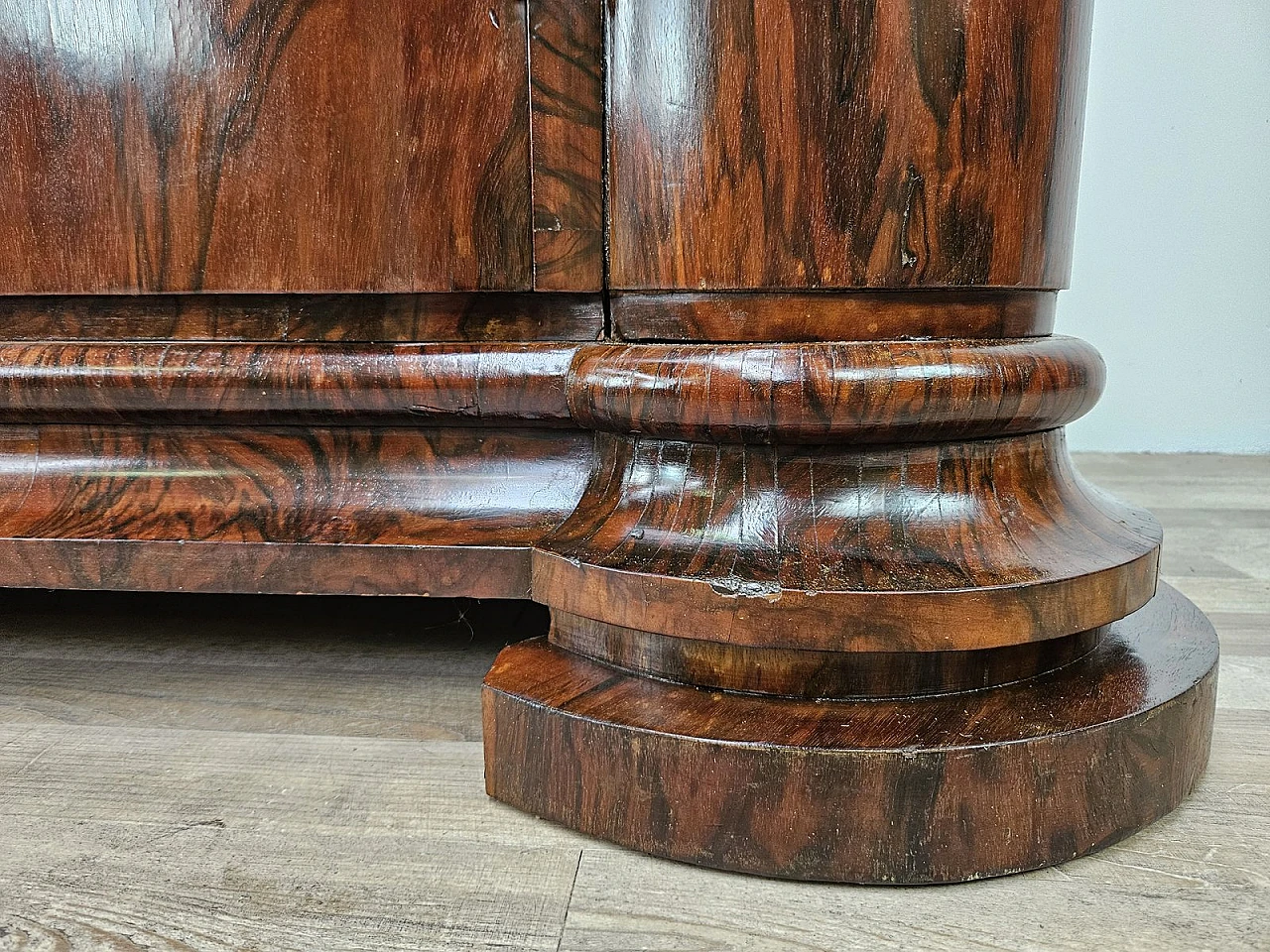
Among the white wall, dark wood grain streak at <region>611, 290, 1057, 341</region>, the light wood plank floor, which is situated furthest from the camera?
the white wall

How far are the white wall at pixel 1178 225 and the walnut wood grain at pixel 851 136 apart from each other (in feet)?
3.92

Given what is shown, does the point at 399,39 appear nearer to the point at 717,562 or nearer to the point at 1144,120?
the point at 717,562

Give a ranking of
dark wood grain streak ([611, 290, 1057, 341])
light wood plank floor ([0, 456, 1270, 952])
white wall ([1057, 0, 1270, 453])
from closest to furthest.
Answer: light wood plank floor ([0, 456, 1270, 952]), dark wood grain streak ([611, 290, 1057, 341]), white wall ([1057, 0, 1270, 453])

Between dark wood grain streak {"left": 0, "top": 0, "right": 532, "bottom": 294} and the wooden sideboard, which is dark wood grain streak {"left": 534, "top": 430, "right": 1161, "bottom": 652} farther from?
dark wood grain streak {"left": 0, "top": 0, "right": 532, "bottom": 294}

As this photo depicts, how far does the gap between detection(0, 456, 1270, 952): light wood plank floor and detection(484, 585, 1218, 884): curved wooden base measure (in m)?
0.01

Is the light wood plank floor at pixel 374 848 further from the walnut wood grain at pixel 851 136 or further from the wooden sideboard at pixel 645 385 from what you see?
the walnut wood grain at pixel 851 136

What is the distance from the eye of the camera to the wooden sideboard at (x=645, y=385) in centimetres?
43

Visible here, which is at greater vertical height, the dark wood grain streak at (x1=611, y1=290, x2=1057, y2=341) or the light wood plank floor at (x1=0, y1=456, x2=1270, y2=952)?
the dark wood grain streak at (x1=611, y1=290, x2=1057, y2=341)

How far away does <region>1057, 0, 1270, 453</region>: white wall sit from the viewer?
1.51 meters

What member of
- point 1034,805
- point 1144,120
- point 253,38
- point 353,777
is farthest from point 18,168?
point 1144,120

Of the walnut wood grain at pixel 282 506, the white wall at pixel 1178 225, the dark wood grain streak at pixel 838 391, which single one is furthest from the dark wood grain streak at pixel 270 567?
the white wall at pixel 1178 225

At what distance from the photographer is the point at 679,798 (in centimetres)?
42

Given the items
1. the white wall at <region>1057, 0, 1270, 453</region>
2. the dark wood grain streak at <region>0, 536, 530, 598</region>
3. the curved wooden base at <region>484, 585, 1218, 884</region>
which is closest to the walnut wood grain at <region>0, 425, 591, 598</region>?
the dark wood grain streak at <region>0, 536, 530, 598</region>

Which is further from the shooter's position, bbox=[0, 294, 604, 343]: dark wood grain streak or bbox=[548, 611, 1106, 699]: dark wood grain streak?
bbox=[0, 294, 604, 343]: dark wood grain streak
